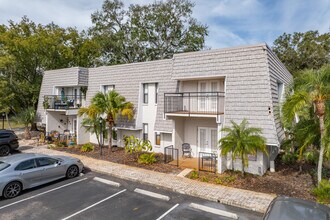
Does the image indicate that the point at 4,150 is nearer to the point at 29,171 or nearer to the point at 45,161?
the point at 45,161

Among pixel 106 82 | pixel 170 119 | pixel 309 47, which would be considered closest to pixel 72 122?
pixel 106 82

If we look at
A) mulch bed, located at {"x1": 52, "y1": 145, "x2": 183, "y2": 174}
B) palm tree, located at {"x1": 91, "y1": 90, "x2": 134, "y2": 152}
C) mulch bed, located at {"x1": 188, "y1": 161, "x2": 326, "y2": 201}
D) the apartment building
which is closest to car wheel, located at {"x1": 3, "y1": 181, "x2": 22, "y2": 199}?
mulch bed, located at {"x1": 52, "y1": 145, "x2": 183, "y2": 174}

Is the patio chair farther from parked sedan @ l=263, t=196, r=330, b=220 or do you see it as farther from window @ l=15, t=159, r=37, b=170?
parked sedan @ l=263, t=196, r=330, b=220

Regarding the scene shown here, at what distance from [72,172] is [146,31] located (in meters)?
27.6

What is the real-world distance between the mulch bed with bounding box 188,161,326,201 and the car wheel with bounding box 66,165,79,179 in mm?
6194

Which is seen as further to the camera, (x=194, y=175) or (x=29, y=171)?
(x=194, y=175)

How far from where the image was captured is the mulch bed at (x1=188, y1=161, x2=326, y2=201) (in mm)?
9294

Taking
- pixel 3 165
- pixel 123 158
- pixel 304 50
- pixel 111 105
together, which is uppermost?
pixel 304 50

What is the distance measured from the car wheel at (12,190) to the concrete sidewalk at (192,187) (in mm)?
4013

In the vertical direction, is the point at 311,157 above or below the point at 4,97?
below

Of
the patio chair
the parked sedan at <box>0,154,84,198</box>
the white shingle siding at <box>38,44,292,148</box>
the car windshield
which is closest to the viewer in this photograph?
the parked sedan at <box>0,154,84,198</box>

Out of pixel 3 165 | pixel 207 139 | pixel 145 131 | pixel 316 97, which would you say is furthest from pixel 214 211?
pixel 145 131

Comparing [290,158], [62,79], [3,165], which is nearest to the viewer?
[3,165]

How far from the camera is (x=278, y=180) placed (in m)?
10.4
